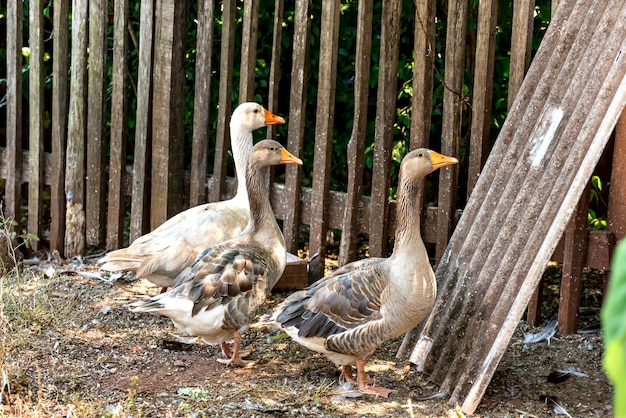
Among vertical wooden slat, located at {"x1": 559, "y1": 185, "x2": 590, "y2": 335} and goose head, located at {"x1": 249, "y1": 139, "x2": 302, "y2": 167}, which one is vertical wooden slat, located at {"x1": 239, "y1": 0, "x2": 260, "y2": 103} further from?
vertical wooden slat, located at {"x1": 559, "y1": 185, "x2": 590, "y2": 335}

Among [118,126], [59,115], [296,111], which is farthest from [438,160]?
[59,115]

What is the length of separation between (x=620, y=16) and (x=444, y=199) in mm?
1714

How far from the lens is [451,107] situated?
5.61 m

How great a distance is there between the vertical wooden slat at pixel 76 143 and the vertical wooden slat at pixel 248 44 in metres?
1.53

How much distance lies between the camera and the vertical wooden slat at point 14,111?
7.42m

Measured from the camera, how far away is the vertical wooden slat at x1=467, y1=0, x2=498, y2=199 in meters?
5.38

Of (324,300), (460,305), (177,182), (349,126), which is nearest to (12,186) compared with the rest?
(177,182)

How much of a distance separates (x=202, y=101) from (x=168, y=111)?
0.98 feet

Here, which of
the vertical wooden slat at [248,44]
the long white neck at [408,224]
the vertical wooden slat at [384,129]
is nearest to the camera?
A: the long white neck at [408,224]

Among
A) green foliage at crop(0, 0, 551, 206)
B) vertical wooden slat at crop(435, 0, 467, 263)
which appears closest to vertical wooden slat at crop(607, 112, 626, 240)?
vertical wooden slat at crop(435, 0, 467, 263)

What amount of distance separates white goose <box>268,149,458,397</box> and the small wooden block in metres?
1.39

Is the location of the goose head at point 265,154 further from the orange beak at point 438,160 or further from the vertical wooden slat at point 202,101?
the vertical wooden slat at point 202,101

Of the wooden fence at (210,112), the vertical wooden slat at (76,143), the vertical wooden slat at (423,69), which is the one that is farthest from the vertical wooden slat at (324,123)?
the vertical wooden slat at (76,143)

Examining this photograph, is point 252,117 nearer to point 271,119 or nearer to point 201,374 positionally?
point 271,119
